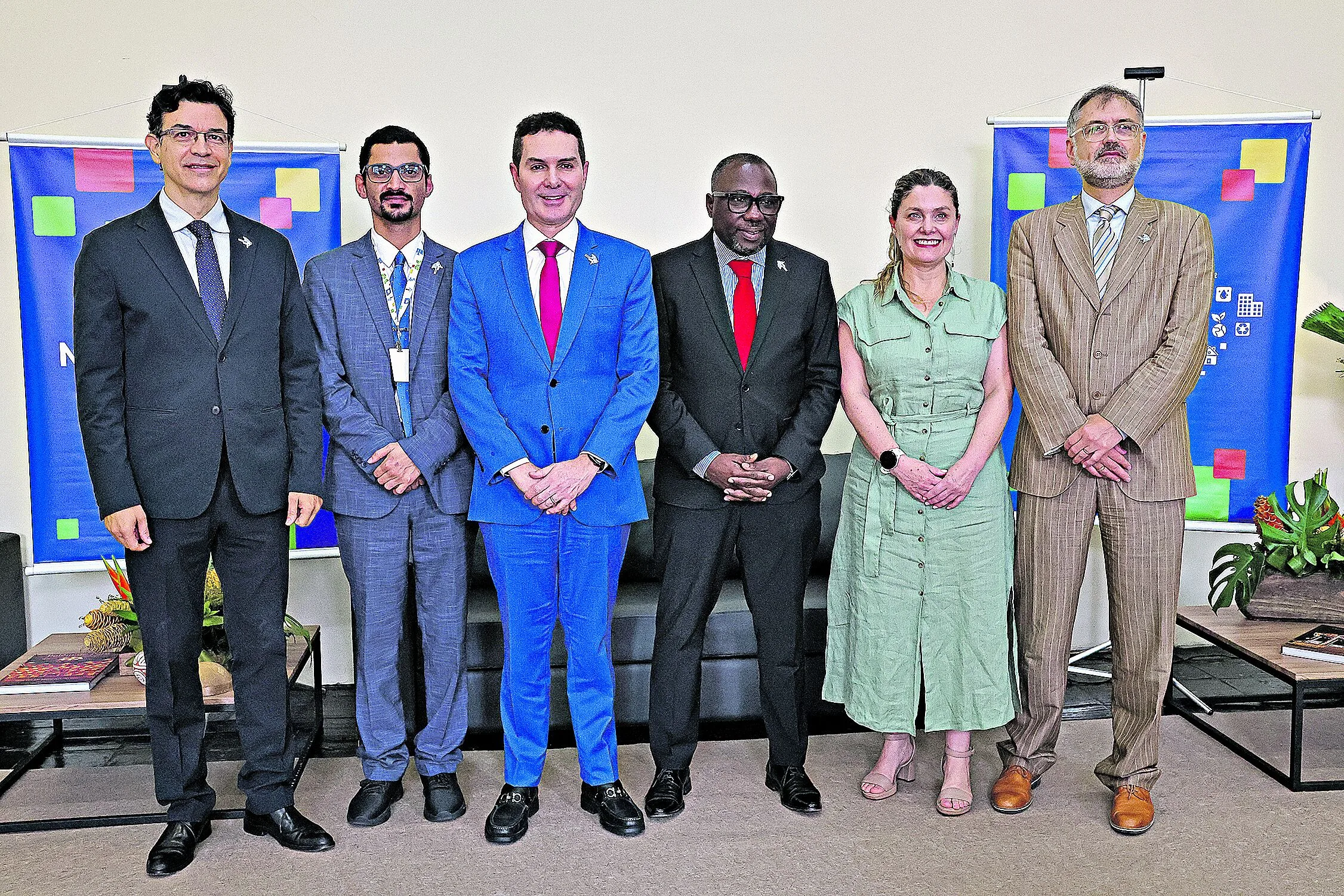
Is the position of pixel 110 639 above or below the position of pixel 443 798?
above

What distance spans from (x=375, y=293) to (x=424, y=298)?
0.13m

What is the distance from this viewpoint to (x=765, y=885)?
2.67 meters

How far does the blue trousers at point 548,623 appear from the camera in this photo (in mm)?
2945

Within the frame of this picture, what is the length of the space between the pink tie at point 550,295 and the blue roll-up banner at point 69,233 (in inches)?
59.6

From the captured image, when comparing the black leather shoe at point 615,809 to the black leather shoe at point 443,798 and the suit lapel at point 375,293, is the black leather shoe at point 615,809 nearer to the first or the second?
the black leather shoe at point 443,798

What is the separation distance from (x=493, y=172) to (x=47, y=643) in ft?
7.74

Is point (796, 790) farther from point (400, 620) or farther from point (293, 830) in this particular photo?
point (293, 830)

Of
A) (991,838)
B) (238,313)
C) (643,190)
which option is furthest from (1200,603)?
(238,313)

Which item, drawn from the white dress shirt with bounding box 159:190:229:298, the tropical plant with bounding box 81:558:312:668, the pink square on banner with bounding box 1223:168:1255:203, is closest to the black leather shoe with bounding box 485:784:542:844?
the tropical plant with bounding box 81:558:312:668

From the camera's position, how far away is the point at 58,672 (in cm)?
328

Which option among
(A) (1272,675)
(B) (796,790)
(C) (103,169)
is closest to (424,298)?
(B) (796,790)

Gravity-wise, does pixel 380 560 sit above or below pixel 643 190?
below

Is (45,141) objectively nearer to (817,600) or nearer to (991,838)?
(817,600)

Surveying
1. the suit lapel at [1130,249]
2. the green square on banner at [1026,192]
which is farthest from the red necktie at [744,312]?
the green square on banner at [1026,192]
